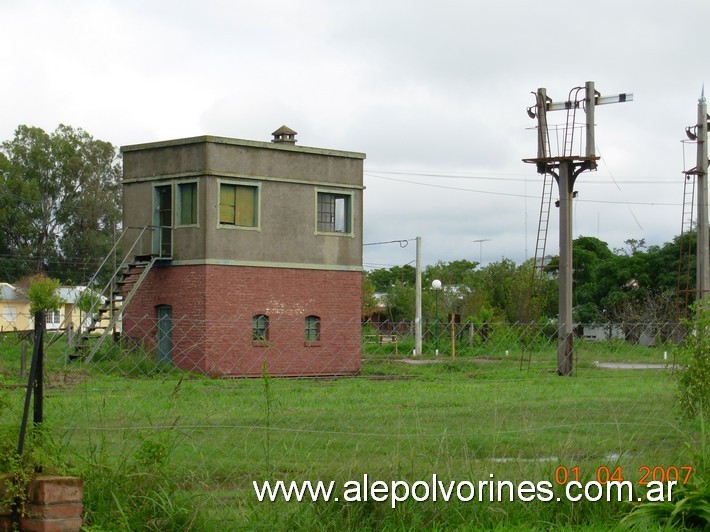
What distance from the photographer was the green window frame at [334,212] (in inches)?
1348

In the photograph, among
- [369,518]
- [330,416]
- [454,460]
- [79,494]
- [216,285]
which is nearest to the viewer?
[79,494]

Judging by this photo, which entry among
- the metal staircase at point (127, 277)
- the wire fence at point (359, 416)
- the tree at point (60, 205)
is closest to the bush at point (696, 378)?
the wire fence at point (359, 416)

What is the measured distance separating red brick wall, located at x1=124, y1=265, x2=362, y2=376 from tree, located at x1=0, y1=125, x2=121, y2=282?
38.6 metres

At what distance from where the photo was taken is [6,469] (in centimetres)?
715

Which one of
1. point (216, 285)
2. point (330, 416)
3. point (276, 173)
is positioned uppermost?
point (276, 173)

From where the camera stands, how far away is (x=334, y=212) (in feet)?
114

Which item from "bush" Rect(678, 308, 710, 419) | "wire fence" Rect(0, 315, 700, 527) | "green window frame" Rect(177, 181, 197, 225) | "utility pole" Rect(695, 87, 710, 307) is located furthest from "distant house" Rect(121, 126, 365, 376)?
"bush" Rect(678, 308, 710, 419)

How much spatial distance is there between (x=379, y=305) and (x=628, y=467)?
6890 centimetres

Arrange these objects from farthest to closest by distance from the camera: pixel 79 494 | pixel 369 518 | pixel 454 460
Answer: pixel 454 460 < pixel 369 518 < pixel 79 494

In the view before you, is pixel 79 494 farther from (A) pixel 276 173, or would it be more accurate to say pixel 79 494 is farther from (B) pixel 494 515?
(A) pixel 276 173

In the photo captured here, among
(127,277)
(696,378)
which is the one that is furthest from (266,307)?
(696,378)

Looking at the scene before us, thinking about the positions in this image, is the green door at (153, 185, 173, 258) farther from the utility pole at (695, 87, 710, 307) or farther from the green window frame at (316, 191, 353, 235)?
the utility pole at (695, 87, 710, 307)

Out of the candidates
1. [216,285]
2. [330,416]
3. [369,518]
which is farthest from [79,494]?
[216,285]

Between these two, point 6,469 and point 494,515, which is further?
point 494,515
